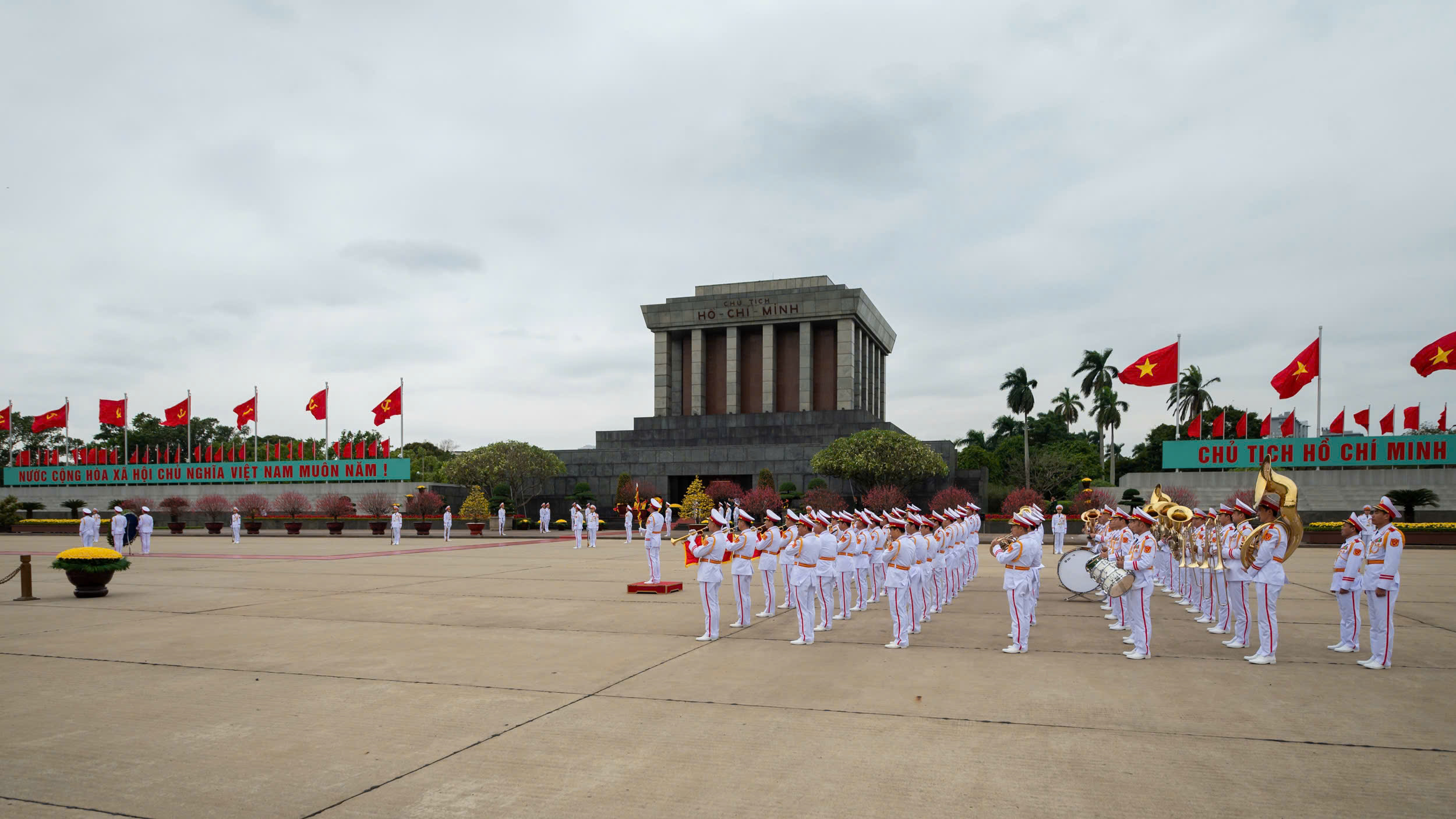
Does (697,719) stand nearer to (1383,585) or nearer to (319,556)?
(1383,585)

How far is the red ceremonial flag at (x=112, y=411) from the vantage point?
55469 millimetres

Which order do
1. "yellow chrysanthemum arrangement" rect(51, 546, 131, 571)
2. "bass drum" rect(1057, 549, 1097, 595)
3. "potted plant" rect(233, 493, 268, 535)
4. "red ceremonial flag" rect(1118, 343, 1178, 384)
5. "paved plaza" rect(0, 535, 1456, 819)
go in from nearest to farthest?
"paved plaza" rect(0, 535, 1456, 819) < "bass drum" rect(1057, 549, 1097, 595) < "yellow chrysanthemum arrangement" rect(51, 546, 131, 571) < "red ceremonial flag" rect(1118, 343, 1178, 384) < "potted plant" rect(233, 493, 268, 535)

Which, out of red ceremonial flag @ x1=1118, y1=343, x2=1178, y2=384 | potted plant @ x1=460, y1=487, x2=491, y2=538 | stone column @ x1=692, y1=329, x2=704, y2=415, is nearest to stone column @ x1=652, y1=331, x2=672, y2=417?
stone column @ x1=692, y1=329, x2=704, y2=415

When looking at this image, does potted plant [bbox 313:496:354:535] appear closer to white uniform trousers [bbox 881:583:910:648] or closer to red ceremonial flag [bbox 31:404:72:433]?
red ceremonial flag [bbox 31:404:72:433]

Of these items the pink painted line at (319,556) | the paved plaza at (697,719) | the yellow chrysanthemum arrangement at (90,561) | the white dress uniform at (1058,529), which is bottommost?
the pink painted line at (319,556)

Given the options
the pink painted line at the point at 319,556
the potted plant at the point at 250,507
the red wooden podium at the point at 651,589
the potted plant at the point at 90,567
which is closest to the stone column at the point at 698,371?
Result: the potted plant at the point at 250,507

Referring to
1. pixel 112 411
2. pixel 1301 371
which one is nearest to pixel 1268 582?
pixel 1301 371

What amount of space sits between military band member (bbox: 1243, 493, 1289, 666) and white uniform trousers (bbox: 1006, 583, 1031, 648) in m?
2.54

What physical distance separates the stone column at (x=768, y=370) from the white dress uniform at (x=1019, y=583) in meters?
53.5

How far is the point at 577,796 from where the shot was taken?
5.90 m

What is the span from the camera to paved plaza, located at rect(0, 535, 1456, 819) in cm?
589

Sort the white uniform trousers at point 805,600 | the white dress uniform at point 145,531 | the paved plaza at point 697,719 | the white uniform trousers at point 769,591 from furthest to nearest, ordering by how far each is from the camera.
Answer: the white dress uniform at point 145,531, the white uniform trousers at point 769,591, the white uniform trousers at point 805,600, the paved plaza at point 697,719

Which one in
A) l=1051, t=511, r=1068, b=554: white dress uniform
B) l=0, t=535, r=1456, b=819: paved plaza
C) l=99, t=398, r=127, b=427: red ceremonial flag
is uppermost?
l=99, t=398, r=127, b=427: red ceremonial flag

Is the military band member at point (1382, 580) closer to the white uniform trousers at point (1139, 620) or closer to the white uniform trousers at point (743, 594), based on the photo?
the white uniform trousers at point (1139, 620)
